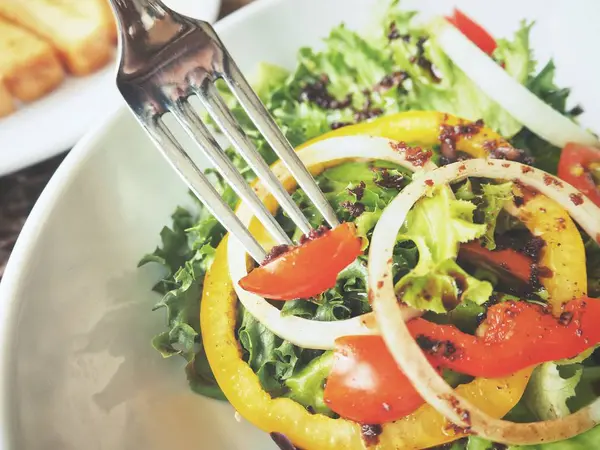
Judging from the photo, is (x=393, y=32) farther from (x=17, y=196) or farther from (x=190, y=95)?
(x=17, y=196)

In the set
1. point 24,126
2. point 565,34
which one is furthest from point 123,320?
point 565,34

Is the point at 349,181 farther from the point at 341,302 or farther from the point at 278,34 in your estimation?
the point at 278,34

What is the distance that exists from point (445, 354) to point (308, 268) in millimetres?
351

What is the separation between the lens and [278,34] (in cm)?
232

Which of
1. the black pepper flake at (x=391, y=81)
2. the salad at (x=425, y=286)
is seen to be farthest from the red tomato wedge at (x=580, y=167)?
the black pepper flake at (x=391, y=81)

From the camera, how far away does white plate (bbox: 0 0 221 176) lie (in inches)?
87.2

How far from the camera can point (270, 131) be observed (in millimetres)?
1560

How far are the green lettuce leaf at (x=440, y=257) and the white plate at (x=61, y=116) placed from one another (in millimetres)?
1198

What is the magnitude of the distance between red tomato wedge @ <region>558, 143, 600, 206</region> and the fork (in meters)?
0.76

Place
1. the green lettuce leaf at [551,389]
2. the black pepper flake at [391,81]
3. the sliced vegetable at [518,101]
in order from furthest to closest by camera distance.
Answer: the black pepper flake at [391,81]
the sliced vegetable at [518,101]
the green lettuce leaf at [551,389]

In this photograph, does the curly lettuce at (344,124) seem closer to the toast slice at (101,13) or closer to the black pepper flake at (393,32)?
the black pepper flake at (393,32)

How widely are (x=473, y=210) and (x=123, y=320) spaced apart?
37.3 inches

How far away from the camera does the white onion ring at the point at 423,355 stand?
1336 mm

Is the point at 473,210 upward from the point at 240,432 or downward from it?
upward
